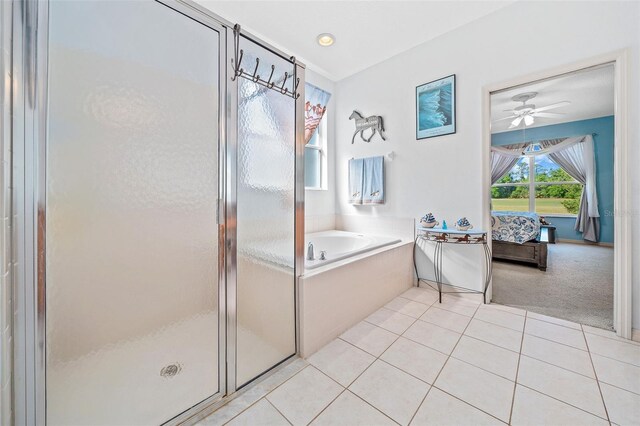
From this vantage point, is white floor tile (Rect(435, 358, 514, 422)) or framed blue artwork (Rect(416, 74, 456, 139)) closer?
white floor tile (Rect(435, 358, 514, 422))

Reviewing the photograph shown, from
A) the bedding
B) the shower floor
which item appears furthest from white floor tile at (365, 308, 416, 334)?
the bedding

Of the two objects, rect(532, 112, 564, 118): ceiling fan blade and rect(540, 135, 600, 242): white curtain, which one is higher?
rect(532, 112, 564, 118): ceiling fan blade

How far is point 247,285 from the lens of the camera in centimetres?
133

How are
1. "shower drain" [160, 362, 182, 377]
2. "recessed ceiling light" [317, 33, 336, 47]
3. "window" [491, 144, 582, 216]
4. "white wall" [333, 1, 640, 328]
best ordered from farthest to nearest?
"window" [491, 144, 582, 216] < "recessed ceiling light" [317, 33, 336, 47] < "white wall" [333, 1, 640, 328] < "shower drain" [160, 362, 182, 377]

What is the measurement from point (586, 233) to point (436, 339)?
18.1 ft

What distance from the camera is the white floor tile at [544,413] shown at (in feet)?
3.63

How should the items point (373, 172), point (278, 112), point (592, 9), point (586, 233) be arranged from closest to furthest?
point (278, 112) → point (592, 9) → point (373, 172) → point (586, 233)

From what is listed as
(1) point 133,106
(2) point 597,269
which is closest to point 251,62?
(1) point 133,106

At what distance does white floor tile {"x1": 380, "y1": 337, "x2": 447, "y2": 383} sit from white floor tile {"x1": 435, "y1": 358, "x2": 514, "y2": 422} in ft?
0.16

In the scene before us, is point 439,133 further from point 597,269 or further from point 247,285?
point 597,269

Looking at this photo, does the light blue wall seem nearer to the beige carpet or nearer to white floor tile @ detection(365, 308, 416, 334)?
the beige carpet

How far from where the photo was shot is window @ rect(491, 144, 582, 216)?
5.35 metres

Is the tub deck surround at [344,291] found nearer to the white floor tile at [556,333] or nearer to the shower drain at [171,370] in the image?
the shower drain at [171,370]

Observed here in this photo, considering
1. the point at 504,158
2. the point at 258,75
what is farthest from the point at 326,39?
the point at 504,158
